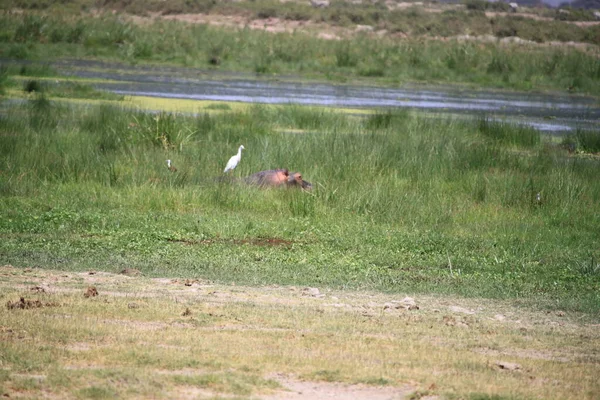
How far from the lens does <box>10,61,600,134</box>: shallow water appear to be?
28078 mm

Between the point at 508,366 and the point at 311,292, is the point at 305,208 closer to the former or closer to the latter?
the point at 311,292

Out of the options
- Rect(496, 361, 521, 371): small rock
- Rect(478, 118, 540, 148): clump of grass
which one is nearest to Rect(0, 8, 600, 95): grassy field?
Rect(478, 118, 540, 148): clump of grass

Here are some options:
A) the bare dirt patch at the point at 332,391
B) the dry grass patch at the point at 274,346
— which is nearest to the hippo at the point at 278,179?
the dry grass patch at the point at 274,346

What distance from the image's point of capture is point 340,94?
3256cm

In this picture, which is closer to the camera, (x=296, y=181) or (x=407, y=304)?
(x=407, y=304)

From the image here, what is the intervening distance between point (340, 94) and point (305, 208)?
20.0m

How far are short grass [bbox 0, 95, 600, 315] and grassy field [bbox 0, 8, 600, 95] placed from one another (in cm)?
2080

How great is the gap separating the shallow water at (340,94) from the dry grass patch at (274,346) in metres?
18.4

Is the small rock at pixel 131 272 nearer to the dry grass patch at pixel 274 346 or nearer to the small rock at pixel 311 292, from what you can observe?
the dry grass patch at pixel 274 346

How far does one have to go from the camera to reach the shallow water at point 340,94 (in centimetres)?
2808

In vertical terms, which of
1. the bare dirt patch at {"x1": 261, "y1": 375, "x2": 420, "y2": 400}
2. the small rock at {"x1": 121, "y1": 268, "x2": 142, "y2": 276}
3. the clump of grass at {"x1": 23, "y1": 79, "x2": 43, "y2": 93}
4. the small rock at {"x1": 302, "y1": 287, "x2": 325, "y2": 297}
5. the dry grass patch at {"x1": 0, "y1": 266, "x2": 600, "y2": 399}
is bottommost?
the clump of grass at {"x1": 23, "y1": 79, "x2": 43, "y2": 93}

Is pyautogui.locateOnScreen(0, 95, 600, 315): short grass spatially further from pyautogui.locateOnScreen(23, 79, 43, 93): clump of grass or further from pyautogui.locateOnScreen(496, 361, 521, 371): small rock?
pyautogui.locateOnScreen(23, 79, 43, 93): clump of grass

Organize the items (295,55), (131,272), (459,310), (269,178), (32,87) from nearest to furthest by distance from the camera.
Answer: (459,310) < (131,272) < (269,178) < (32,87) < (295,55)

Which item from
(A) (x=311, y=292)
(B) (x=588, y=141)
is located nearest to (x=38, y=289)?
Result: (A) (x=311, y=292)
